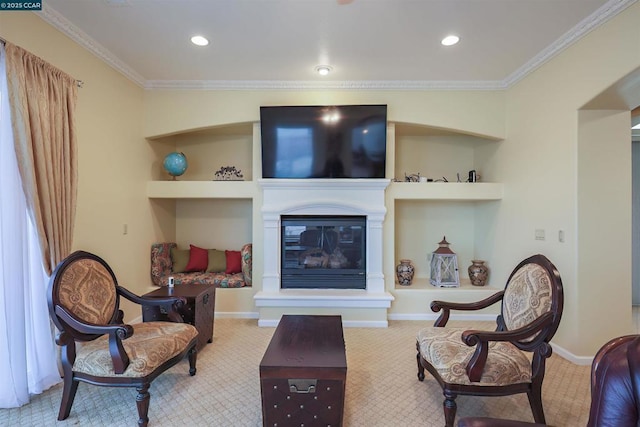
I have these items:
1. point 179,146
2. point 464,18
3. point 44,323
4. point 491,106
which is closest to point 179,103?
point 179,146

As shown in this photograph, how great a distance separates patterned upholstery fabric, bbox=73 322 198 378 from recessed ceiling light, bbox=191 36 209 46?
2641mm

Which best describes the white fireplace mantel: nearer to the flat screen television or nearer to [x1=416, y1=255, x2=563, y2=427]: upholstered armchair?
the flat screen television

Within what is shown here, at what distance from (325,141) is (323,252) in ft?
4.79

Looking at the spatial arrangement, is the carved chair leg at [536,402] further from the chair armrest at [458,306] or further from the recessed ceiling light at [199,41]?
the recessed ceiling light at [199,41]

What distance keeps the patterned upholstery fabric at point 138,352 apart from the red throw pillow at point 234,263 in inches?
77.2

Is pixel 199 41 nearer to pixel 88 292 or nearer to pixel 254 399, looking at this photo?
pixel 88 292

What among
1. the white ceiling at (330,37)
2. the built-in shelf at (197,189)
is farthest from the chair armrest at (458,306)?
the built-in shelf at (197,189)

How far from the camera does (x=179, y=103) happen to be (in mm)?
4039

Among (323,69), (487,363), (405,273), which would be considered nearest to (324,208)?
(405,273)

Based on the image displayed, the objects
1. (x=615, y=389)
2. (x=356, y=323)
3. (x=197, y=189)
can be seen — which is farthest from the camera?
(x=197, y=189)

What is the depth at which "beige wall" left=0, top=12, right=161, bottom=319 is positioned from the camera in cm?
264

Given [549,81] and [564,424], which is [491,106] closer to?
[549,81]

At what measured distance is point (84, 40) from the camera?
9.68 feet

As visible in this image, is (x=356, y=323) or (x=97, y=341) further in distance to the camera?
(x=356, y=323)
